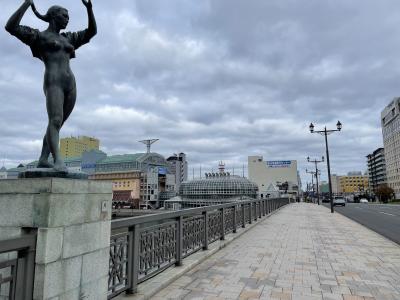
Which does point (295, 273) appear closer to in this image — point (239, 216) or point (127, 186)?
point (239, 216)

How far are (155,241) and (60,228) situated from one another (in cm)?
243

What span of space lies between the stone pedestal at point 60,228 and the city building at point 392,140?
122 meters

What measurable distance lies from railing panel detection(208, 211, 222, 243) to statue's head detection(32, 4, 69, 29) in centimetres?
605

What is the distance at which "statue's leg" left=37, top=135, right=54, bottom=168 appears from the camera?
396 centimetres

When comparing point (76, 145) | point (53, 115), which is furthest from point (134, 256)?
point (76, 145)

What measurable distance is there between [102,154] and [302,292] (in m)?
136

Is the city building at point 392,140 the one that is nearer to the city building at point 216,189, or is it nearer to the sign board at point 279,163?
the sign board at point 279,163

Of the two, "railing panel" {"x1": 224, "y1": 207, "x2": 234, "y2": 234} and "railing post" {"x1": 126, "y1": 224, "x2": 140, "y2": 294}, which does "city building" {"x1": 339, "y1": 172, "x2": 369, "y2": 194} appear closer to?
"railing panel" {"x1": 224, "y1": 207, "x2": 234, "y2": 234}

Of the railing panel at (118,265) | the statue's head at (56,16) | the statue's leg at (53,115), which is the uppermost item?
the statue's head at (56,16)

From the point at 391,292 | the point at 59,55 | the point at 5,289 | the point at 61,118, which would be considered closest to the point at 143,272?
the point at 5,289

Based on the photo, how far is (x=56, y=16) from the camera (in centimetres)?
400

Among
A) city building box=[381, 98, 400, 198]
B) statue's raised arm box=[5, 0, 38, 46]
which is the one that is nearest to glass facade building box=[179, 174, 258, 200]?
city building box=[381, 98, 400, 198]

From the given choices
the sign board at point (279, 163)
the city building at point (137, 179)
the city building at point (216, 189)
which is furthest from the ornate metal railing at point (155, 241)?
the sign board at point (279, 163)

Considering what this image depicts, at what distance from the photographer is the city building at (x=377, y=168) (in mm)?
136000
